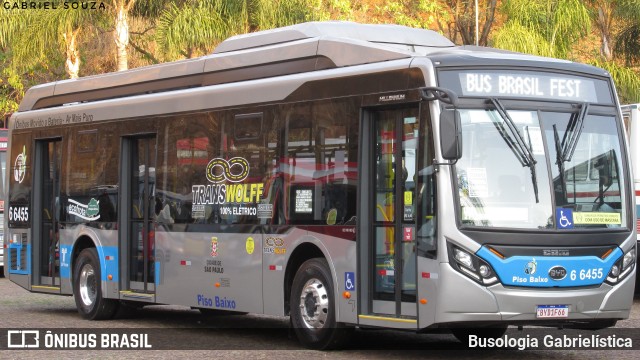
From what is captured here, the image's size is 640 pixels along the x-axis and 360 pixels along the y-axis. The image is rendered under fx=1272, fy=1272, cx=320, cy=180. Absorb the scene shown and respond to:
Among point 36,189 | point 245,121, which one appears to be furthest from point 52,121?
point 245,121

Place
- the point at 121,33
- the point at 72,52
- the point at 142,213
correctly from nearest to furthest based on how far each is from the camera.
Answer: the point at 142,213 < the point at 121,33 < the point at 72,52

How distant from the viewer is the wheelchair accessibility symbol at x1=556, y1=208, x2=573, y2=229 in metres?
11.4

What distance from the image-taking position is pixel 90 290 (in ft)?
56.7

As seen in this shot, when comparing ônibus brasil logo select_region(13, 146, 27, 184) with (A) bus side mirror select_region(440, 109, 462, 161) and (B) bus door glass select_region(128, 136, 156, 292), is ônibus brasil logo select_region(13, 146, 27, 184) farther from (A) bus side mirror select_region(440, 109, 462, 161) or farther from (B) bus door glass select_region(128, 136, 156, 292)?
(A) bus side mirror select_region(440, 109, 462, 161)

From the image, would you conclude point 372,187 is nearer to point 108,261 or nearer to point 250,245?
point 250,245

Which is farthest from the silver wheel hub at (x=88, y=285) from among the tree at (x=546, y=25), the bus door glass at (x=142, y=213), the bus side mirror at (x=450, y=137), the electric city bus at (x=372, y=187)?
the tree at (x=546, y=25)

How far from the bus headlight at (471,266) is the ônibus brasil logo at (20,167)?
940cm

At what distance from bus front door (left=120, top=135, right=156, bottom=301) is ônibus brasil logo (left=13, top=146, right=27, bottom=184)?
9.21ft

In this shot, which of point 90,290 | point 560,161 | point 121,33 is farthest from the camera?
point 121,33

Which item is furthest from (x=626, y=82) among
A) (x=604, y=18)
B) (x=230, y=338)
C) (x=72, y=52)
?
(x=230, y=338)

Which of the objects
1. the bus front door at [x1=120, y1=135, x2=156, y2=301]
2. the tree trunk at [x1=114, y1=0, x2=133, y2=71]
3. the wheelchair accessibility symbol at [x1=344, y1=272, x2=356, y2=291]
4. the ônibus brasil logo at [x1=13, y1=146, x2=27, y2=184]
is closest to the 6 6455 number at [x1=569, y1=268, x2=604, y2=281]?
the wheelchair accessibility symbol at [x1=344, y1=272, x2=356, y2=291]

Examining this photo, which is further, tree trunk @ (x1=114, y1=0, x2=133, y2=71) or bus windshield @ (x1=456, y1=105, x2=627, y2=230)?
tree trunk @ (x1=114, y1=0, x2=133, y2=71)

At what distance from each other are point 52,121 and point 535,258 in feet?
30.1

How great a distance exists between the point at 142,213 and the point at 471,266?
6279 mm
